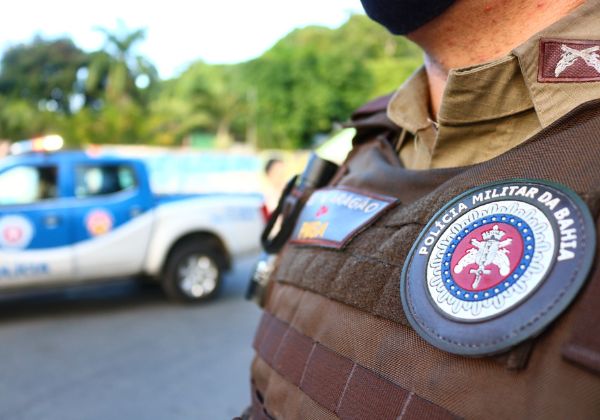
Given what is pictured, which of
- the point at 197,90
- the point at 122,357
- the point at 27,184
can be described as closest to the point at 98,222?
the point at 27,184

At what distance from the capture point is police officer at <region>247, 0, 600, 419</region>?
0.59 m

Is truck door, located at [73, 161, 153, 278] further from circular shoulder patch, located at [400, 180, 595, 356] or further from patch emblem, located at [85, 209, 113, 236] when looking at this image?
circular shoulder patch, located at [400, 180, 595, 356]

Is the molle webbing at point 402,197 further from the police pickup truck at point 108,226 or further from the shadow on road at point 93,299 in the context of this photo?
the shadow on road at point 93,299

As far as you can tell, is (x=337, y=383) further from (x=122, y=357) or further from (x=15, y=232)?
(x=15, y=232)

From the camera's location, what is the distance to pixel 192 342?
4.73m

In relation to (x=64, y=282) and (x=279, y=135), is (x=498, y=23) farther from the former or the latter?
(x=279, y=135)

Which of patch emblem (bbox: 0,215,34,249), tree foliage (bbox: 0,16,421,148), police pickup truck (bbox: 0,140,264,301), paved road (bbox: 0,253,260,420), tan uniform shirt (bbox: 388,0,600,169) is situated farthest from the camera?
tree foliage (bbox: 0,16,421,148)

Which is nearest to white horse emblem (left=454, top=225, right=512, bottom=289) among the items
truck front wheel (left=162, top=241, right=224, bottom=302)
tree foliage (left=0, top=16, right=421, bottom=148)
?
truck front wheel (left=162, top=241, right=224, bottom=302)

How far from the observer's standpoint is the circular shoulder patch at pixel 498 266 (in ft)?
1.94

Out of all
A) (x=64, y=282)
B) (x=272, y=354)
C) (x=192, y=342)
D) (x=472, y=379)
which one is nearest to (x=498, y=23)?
(x=472, y=379)

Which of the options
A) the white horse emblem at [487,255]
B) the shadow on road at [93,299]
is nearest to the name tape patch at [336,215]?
the white horse emblem at [487,255]

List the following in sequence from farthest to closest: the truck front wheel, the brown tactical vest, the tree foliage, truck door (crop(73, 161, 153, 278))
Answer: the tree foliage
the truck front wheel
truck door (crop(73, 161, 153, 278))
the brown tactical vest

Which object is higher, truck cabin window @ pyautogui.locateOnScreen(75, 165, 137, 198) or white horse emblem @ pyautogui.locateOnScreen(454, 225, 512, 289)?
white horse emblem @ pyautogui.locateOnScreen(454, 225, 512, 289)

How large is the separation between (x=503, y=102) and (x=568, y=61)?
4.6 inches
